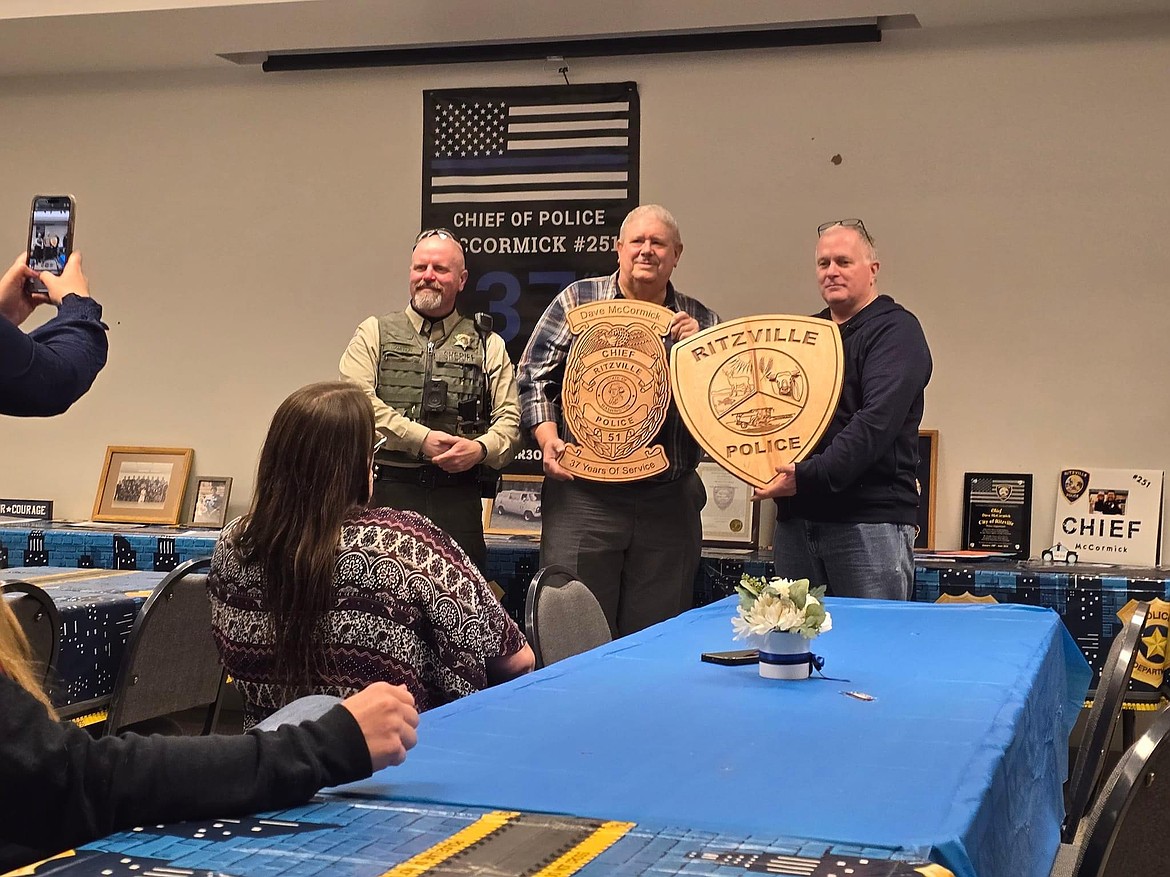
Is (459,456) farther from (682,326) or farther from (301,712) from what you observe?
(301,712)

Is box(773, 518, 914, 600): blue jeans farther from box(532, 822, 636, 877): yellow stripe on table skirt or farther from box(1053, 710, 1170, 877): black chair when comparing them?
box(532, 822, 636, 877): yellow stripe on table skirt

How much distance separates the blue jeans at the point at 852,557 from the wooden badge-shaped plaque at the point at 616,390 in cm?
49

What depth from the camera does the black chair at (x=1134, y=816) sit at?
1.21 meters

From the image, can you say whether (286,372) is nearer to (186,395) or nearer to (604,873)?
(186,395)

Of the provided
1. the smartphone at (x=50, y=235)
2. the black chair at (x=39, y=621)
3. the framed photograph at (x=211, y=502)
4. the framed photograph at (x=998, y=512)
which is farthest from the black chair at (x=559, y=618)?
the framed photograph at (x=211, y=502)

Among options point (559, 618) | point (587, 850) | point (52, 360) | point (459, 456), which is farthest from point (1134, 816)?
point (459, 456)

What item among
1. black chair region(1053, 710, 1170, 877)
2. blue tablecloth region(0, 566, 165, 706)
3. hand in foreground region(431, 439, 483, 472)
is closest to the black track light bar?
hand in foreground region(431, 439, 483, 472)

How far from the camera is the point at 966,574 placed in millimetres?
4309

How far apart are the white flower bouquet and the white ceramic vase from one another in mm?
11

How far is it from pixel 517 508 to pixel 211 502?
56.3 inches

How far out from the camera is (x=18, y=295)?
2473 millimetres

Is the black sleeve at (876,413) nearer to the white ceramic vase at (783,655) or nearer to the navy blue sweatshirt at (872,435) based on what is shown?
the navy blue sweatshirt at (872,435)

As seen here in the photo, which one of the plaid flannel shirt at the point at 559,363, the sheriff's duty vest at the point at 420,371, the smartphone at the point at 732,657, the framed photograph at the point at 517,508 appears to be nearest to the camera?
the smartphone at the point at 732,657

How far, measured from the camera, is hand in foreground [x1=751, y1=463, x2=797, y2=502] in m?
3.54
